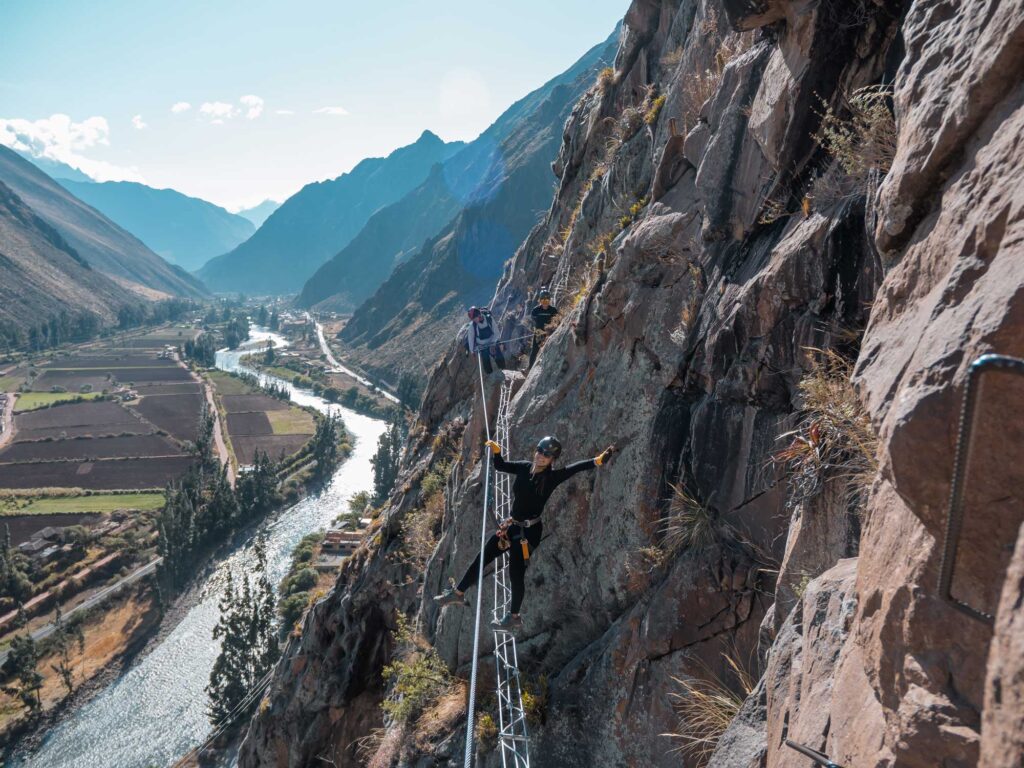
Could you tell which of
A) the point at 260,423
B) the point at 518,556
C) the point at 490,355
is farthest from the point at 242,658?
the point at 260,423

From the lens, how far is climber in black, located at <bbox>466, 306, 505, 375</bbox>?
1566cm

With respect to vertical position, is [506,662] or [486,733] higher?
[506,662]

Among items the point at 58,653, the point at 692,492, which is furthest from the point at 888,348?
the point at 58,653

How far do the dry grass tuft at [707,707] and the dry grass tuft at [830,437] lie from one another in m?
1.88

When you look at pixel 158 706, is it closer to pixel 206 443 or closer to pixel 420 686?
pixel 420 686

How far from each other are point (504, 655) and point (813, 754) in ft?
17.9

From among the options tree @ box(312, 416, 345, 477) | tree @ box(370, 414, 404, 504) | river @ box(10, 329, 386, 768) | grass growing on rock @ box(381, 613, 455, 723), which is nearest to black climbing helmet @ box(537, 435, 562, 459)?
grass growing on rock @ box(381, 613, 455, 723)

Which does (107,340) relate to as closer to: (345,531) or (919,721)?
(345,531)

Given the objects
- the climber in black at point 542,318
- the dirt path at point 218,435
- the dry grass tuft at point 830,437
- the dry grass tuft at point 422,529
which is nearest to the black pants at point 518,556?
the dry grass tuft at point 830,437

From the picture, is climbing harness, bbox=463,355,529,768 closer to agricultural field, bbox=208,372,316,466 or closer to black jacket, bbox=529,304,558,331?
black jacket, bbox=529,304,558,331

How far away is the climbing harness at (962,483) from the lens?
240cm

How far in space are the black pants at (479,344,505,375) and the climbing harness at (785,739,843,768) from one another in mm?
12752

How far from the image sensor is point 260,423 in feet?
338

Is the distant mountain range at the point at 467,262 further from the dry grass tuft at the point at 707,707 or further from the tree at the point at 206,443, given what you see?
the dry grass tuft at the point at 707,707
